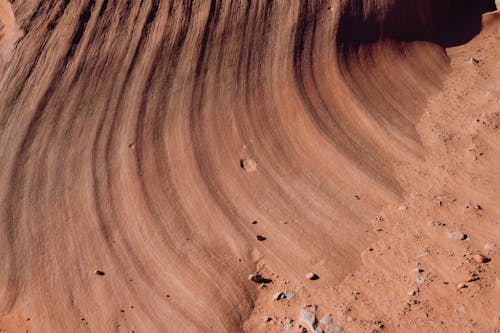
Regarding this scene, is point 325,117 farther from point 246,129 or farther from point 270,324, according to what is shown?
point 270,324

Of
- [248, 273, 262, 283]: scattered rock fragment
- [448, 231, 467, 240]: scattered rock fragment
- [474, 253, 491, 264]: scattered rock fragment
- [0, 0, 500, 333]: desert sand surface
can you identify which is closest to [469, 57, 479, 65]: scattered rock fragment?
[0, 0, 500, 333]: desert sand surface

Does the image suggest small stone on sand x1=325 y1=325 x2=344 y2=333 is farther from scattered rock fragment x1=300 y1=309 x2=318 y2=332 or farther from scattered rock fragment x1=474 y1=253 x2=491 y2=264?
scattered rock fragment x1=474 y1=253 x2=491 y2=264

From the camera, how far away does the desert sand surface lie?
3117 mm

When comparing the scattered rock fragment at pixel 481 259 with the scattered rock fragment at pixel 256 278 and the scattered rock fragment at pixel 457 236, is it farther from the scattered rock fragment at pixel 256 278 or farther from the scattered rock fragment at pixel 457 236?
the scattered rock fragment at pixel 256 278

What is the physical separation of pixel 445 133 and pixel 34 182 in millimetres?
2987

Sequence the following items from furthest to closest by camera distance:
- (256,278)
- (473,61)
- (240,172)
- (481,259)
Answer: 1. (473,61)
2. (240,172)
3. (256,278)
4. (481,259)

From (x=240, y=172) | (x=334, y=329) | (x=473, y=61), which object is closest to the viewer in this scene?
(x=334, y=329)

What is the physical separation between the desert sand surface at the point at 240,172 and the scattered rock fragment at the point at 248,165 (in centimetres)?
1

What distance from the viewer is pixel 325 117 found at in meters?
4.11

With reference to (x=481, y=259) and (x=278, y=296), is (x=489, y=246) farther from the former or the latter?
(x=278, y=296)

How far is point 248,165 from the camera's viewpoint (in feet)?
12.5

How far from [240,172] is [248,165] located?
0.30 ft

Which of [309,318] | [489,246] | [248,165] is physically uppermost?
[248,165]

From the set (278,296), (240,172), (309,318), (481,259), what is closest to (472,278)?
(481,259)
